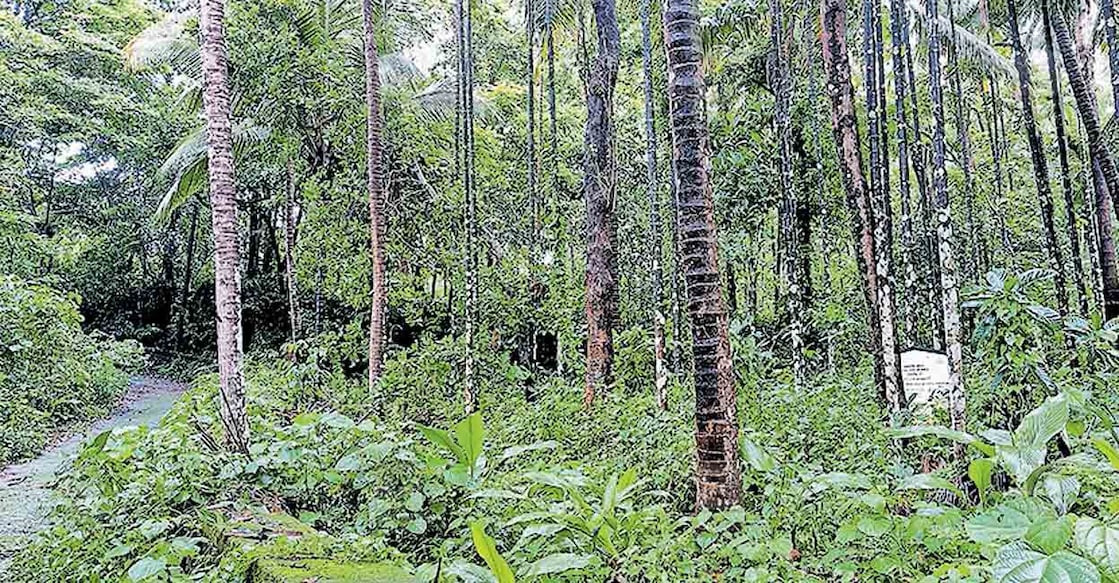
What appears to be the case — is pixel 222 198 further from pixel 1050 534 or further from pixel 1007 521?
pixel 1050 534

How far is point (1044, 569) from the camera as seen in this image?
4.27 feet

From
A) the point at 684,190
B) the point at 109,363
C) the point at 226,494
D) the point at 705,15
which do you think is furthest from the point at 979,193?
the point at 109,363

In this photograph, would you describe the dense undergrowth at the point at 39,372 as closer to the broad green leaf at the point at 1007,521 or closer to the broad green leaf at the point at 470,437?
the broad green leaf at the point at 470,437

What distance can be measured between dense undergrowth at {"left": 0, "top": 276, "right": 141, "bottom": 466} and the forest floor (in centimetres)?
28

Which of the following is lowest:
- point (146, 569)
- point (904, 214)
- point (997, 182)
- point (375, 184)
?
point (146, 569)

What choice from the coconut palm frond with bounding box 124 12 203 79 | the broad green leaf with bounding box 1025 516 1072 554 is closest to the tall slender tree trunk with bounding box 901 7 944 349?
the broad green leaf with bounding box 1025 516 1072 554

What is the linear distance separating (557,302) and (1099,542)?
34.5 feet

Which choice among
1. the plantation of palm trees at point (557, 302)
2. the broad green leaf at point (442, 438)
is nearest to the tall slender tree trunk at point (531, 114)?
the plantation of palm trees at point (557, 302)

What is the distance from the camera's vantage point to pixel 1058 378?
198 inches

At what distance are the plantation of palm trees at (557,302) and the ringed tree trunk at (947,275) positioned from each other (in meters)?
0.03

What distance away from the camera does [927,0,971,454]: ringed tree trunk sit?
5.03m

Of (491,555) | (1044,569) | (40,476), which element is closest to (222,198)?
(40,476)

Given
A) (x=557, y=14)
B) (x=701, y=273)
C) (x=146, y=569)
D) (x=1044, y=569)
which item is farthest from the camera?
(x=557, y=14)

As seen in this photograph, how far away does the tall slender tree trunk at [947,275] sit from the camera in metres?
5.04
